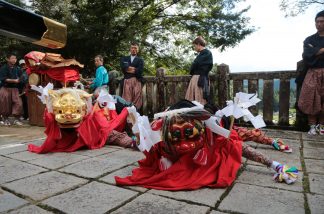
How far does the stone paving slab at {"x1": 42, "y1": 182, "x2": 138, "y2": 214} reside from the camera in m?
2.08

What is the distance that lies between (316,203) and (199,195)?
0.90 m

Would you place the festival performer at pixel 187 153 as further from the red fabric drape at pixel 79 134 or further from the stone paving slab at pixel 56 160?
the red fabric drape at pixel 79 134

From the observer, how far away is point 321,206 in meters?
2.05

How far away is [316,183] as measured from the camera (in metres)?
2.55

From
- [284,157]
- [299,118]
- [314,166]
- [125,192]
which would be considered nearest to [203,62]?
[299,118]

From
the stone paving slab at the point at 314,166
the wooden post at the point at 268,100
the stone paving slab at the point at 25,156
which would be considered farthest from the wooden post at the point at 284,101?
the stone paving slab at the point at 25,156

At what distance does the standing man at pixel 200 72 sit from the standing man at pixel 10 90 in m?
4.81

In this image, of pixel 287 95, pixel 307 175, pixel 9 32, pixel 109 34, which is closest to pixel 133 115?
pixel 9 32

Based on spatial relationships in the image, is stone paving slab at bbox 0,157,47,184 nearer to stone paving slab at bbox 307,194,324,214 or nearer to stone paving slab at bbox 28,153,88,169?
stone paving slab at bbox 28,153,88,169

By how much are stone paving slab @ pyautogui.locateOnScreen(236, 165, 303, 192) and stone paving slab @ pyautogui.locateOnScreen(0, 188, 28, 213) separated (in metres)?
1.94

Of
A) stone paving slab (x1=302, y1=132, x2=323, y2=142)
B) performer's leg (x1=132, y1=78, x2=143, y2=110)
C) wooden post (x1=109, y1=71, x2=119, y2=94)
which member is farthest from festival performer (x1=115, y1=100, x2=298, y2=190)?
wooden post (x1=109, y1=71, x2=119, y2=94)

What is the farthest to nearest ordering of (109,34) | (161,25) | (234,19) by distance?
(161,25) < (234,19) < (109,34)

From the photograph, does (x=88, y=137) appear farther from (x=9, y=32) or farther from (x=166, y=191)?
(x=9, y=32)

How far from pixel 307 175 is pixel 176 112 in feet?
5.07
